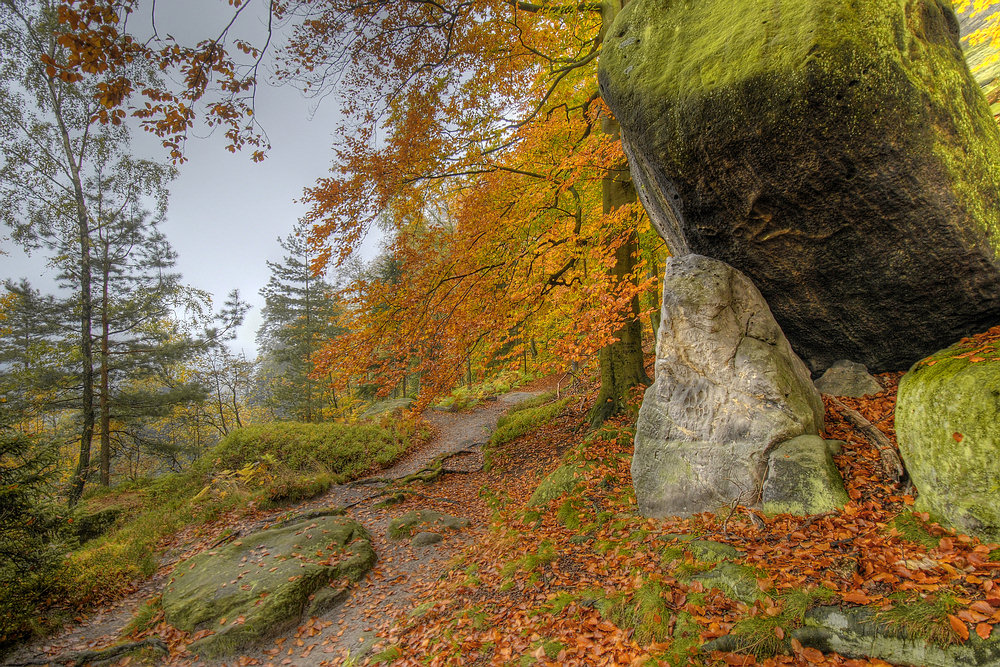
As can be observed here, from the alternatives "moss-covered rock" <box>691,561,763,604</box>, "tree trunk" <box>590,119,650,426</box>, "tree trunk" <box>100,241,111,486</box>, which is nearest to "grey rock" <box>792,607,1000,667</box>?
"moss-covered rock" <box>691,561,763,604</box>

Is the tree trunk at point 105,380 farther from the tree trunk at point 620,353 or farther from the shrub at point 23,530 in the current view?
the tree trunk at point 620,353

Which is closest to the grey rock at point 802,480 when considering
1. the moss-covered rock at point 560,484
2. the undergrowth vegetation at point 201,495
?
the moss-covered rock at point 560,484

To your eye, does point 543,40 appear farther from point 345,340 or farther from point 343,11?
point 345,340

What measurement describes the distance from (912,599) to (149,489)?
1502 cm

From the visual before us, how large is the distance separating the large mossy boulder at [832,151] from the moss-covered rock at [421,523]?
22.3 ft

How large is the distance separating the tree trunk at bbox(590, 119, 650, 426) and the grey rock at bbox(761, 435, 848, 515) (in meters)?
3.99

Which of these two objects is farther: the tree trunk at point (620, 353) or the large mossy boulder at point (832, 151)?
the tree trunk at point (620, 353)

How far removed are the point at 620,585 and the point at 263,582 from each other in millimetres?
5312

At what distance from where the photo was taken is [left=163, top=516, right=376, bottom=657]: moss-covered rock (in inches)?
211

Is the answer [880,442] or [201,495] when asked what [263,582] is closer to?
[201,495]

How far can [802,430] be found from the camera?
4309mm

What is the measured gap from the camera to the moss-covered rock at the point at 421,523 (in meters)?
7.72

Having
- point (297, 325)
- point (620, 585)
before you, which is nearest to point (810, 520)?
point (620, 585)

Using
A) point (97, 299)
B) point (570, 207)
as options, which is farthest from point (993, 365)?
point (97, 299)
